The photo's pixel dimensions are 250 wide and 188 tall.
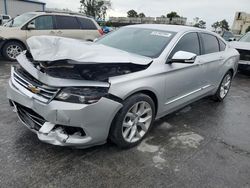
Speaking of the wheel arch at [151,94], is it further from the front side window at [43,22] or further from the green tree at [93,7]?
the green tree at [93,7]

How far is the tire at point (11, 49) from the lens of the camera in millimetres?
8218

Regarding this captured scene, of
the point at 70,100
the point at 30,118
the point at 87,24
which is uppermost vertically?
the point at 87,24

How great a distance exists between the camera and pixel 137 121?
3.26 m

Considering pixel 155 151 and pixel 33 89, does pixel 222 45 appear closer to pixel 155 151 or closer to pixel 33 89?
pixel 155 151

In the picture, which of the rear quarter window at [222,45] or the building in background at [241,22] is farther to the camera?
the building in background at [241,22]

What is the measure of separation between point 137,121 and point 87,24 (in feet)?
24.2

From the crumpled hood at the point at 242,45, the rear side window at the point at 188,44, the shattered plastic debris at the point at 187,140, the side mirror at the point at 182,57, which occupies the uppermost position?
the rear side window at the point at 188,44

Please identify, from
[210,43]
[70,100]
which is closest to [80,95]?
[70,100]

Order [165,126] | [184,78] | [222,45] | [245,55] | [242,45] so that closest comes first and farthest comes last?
[184,78] < [165,126] < [222,45] < [245,55] < [242,45]

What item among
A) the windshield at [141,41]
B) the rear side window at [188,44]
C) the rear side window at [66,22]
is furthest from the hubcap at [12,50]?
the rear side window at [188,44]

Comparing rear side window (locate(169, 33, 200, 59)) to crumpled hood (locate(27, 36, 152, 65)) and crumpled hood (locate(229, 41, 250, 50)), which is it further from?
crumpled hood (locate(229, 41, 250, 50))

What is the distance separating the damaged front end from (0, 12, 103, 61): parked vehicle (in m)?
6.08

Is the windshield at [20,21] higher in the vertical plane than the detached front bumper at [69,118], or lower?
higher

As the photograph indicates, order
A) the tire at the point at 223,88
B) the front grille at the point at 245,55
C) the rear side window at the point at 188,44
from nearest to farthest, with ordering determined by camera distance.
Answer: the rear side window at the point at 188,44
the tire at the point at 223,88
the front grille at the point at 245,55
